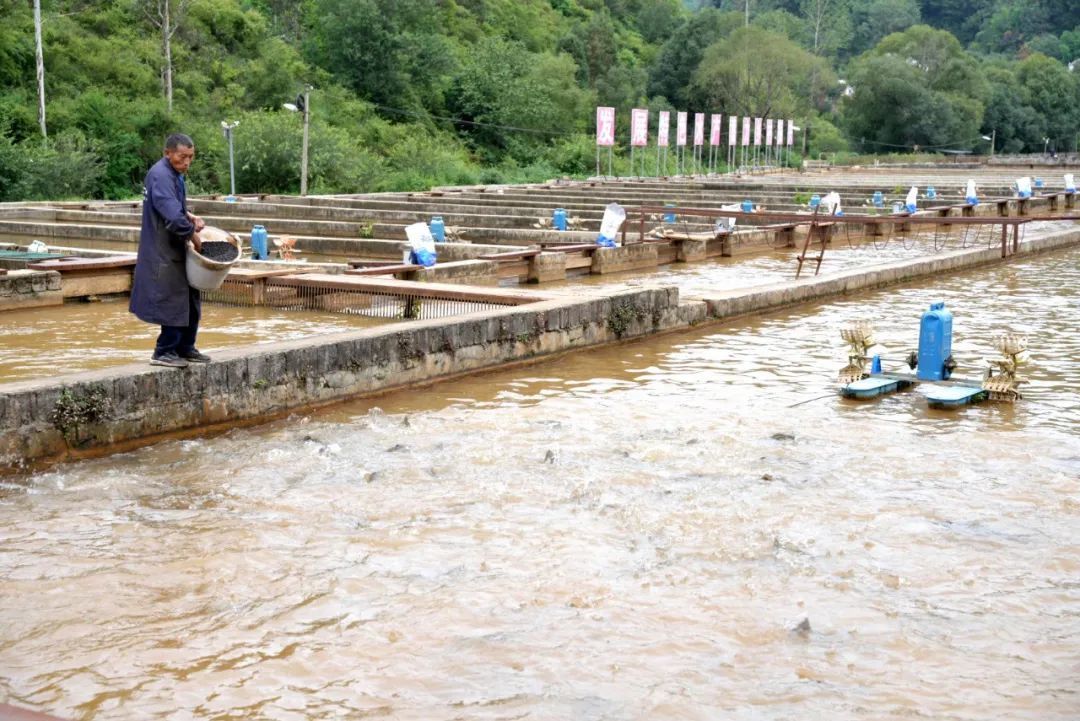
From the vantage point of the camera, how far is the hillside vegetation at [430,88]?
37.6m

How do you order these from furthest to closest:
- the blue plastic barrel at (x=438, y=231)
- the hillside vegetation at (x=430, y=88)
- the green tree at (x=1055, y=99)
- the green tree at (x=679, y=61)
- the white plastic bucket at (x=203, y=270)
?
the green tree at (x=1055, y=99) < the green tree at (x=679, y=61) < the hillside vegetation at (x=430, y=88) < the blue plastic barrel at (x=438, y=231) < the white plastic bucket at (x=203, y=270)

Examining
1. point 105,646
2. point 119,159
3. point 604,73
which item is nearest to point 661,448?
point 105,646

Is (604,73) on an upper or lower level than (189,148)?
upper

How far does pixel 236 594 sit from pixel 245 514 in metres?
1.07

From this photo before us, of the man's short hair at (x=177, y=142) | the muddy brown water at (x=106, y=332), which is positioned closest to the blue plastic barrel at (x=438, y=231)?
the muddy brown water at (x=106, y=332)

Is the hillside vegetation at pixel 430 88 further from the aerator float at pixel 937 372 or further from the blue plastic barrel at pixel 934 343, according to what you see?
the blue plastic barrel at pixel 934 343

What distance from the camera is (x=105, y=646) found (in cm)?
474

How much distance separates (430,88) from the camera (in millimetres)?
59594

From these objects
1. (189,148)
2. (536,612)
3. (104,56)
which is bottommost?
(536,612)

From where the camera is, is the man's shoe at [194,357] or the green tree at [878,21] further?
the green tree at [878,21]

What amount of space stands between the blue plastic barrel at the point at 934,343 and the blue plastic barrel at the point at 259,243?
9263 mm

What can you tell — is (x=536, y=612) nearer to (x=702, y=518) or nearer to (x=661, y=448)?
(x=702, y=518)

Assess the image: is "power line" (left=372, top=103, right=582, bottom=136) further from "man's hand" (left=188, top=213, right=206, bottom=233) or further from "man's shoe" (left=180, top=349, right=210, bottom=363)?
"man's hand" (left=188, top=213, right=206, bottom=233)

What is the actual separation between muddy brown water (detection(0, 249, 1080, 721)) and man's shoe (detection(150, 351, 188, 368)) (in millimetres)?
503
